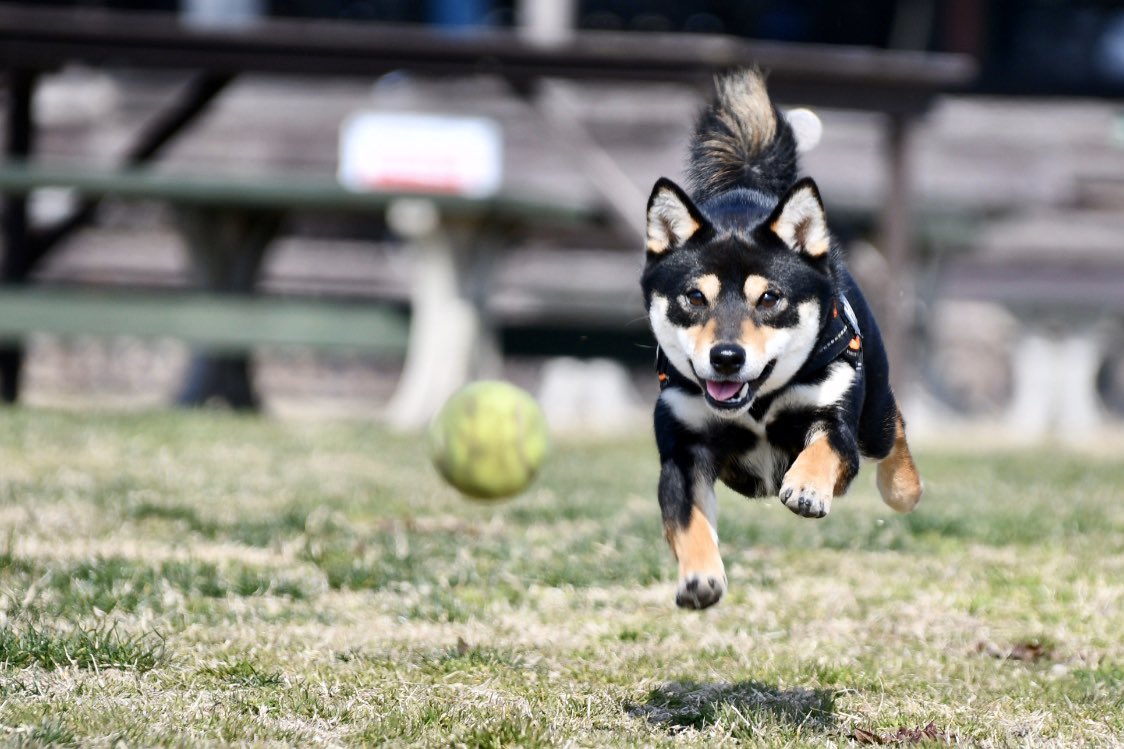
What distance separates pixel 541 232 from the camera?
35.4ft

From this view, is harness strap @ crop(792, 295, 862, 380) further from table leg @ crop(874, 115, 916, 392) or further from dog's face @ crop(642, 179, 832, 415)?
table leg @ crop(874, 115, 916, 392)

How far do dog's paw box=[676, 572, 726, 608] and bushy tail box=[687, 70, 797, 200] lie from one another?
1.34 meters

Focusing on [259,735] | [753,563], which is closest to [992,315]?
[753,563]

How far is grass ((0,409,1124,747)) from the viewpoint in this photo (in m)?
3.44

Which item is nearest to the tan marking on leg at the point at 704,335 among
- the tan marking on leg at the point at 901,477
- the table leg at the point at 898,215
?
the tan marking on leg at the point at 901,477

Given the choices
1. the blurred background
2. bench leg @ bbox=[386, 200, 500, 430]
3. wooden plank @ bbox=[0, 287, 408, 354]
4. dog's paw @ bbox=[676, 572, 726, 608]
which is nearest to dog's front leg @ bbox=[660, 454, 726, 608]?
dog's paw @ bbox=[676, 572, 726, 608]

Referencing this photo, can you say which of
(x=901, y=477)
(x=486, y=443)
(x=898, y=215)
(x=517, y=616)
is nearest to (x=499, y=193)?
(x=898, y=215)

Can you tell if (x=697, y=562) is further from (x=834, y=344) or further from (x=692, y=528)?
(x=834, y=344)

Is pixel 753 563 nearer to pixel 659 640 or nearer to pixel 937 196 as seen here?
pixel 659 640

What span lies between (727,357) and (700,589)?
0.50m

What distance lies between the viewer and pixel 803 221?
3.57 meters

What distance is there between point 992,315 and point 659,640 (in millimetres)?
11970

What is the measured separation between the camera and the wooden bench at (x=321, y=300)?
32.1 ft

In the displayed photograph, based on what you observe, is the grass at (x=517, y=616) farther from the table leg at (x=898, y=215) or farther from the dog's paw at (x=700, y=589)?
the table leg at (x=898, y=215)
